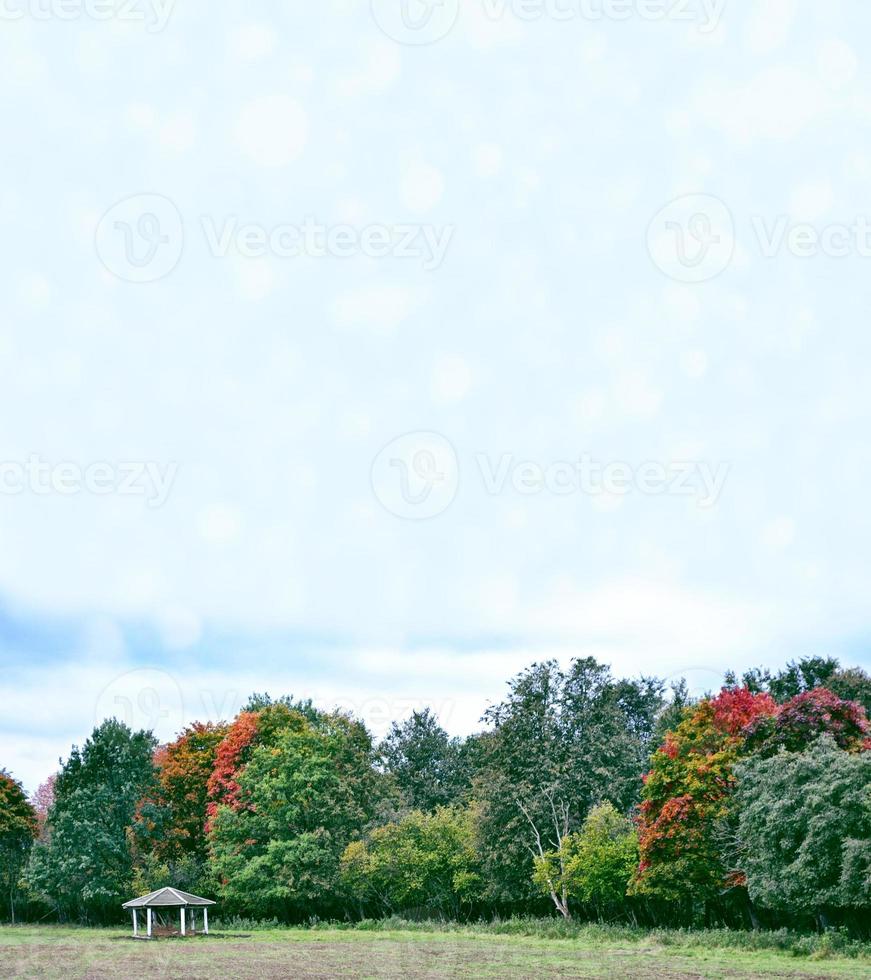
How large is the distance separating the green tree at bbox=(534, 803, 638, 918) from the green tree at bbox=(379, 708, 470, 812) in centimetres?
3259

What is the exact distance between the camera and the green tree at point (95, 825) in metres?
59.2

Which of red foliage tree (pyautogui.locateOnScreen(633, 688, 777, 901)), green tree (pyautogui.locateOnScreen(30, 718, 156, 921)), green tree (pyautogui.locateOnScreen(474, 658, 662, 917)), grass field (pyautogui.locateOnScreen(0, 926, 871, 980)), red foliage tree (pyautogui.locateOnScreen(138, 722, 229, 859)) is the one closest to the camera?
grass field (pyautogui.locateOnScreen(0, 926, 871, 980))

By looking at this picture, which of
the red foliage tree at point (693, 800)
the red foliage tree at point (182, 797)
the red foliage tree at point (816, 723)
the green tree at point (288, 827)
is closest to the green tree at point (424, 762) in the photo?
the red foliage tree at point (182, 797)

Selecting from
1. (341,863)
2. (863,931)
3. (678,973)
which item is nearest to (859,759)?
(863,931)

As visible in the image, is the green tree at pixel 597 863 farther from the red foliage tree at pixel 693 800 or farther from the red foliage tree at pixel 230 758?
the red foliage tree at pixel 230 758

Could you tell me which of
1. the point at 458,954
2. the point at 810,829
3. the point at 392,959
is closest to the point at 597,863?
the point at 458,954

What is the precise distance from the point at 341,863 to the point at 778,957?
29.4 m

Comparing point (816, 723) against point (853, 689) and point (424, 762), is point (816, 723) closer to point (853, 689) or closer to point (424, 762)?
point (853, 689)

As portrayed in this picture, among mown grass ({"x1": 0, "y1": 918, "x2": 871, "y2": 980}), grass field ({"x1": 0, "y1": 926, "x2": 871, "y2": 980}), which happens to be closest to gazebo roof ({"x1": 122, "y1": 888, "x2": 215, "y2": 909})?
mown grass ({"x1": 0, "y1": 918, "x2": 871, "y2": 980})

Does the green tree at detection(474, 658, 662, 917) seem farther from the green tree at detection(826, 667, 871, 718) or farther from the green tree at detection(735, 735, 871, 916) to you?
the green tree at detection(735, 735, 871, 916)

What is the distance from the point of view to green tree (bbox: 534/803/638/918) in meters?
45.4

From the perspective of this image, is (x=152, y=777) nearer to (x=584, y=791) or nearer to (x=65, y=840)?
(x=65, y=840)

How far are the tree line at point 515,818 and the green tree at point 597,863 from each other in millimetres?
106

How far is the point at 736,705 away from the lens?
1628 inches
